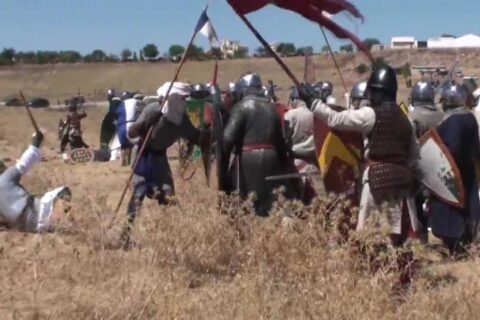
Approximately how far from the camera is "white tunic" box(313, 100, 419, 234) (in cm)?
684

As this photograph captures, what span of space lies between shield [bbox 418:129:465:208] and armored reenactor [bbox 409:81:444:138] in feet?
2.70

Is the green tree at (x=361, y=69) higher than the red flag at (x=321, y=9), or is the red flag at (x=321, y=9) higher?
the red flag at (x=321, y=9)

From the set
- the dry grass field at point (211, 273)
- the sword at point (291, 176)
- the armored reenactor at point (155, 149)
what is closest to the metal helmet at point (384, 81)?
the dry grass field at point (211, 273)

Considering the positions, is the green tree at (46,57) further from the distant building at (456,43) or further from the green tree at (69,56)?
the distant building at (456,43)

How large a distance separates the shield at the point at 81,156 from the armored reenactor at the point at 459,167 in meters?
10.9

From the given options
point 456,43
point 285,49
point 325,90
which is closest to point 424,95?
point 325,90

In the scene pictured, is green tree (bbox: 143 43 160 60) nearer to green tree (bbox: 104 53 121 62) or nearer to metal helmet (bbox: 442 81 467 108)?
green tree (bbox: 104 53 121 62)

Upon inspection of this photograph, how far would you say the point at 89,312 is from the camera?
6.04m

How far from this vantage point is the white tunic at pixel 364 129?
6836 millimetres

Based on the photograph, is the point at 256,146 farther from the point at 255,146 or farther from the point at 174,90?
the point at 174,90

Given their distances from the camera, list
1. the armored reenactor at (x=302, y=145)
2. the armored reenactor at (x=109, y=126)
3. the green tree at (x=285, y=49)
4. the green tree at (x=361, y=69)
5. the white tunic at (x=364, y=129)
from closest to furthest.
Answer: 1. the white tunic at (x=364, y=129)
2. the armored reenactor at (x=302, y=145)
3. the green tree at (x=285, y=49)
4. the armored reenactor at (x=109, y=126)
5. the green tree at (x=361, y=69)

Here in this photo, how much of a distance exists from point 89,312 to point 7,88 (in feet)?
187

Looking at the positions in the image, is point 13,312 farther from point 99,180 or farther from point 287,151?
point 99,180

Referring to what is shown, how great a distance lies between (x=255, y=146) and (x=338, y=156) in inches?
38.2
